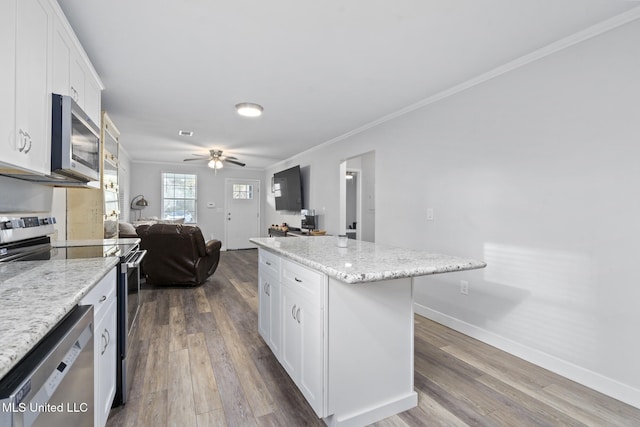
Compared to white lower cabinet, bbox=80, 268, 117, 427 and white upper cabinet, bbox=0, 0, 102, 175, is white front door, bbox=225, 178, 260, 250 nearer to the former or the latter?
white upper cabinet, bbox=0, 0, 102, 175

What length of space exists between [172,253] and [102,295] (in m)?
2.96

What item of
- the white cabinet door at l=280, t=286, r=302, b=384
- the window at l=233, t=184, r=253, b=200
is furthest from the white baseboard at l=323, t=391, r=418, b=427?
the window at l=233, t=184, r=253, b=200

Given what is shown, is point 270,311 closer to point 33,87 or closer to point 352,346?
point 352,346

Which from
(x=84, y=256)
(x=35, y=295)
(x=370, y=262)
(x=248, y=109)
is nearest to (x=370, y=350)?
(x=370, y=262)

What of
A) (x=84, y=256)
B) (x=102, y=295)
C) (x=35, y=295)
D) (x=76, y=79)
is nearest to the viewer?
(x=35, y=295)

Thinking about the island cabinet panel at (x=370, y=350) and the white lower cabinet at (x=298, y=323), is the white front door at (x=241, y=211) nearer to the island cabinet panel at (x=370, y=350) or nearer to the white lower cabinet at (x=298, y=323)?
the white lower cabinet at (x=298, y=323)

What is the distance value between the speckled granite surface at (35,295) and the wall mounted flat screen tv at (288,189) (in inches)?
184

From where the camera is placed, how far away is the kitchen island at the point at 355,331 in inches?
62.2

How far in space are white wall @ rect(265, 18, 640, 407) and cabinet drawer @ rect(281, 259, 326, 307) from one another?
1739mm

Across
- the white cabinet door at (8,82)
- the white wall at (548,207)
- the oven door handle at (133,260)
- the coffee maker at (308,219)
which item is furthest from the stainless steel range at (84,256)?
the coffee maker at (308,219)

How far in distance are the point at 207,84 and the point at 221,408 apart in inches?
101

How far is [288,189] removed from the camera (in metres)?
6.66

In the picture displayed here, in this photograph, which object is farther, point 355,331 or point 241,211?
point 241,211

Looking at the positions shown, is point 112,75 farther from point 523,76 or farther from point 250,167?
point 250,167
